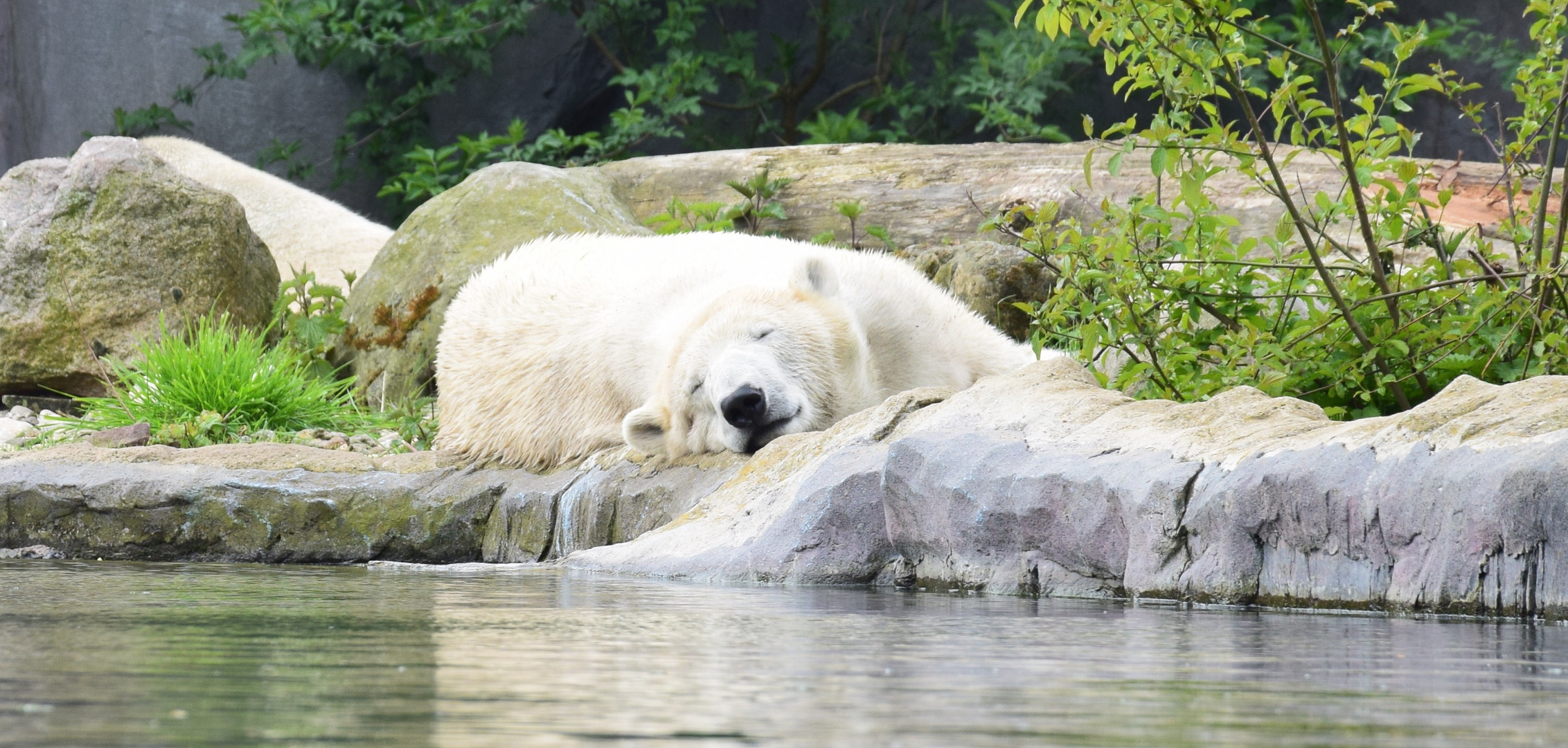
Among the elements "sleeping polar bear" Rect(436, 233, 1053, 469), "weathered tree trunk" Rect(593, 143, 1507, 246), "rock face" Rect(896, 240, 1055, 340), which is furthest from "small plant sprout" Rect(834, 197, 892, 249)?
"sleeping polar bear" Rect(436, 233, 1053, 469)

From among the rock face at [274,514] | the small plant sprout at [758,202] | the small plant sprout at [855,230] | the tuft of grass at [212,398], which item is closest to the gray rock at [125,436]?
the tuft of grass at [212,398]

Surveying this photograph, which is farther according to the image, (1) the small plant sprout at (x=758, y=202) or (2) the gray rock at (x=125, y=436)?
(1) the small plant sprout at (x=758, y=202)

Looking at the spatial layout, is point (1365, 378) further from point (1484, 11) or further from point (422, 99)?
point (1484, 11)

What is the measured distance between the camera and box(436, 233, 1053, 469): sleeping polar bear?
14.7 feet

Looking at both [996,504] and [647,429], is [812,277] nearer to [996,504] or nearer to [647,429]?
[647,429]

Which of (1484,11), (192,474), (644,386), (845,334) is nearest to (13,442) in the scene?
(192,474)

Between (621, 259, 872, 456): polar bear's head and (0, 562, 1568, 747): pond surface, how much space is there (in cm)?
157

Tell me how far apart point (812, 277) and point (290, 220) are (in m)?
5.28

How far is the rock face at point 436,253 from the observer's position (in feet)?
22.6

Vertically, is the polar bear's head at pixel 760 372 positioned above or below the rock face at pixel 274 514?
above

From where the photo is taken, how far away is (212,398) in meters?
6.11

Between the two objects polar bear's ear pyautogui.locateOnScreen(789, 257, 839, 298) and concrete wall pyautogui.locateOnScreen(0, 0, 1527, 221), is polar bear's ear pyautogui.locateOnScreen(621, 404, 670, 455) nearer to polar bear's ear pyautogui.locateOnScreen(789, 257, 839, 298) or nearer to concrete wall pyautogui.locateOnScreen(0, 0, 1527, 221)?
polar bear's ear pyautogui.locateOnScreen(789, 257, 839, 298)

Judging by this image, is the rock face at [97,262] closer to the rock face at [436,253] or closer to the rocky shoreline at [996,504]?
the rock face at [436,253]

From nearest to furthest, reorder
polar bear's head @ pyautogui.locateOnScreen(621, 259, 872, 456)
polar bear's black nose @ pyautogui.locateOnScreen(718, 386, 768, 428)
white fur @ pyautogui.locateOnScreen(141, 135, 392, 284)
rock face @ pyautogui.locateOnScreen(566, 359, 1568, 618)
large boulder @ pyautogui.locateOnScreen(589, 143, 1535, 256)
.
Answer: rock face @ pyautogui.locateOnScreen(566, 359, 1568, 618) < polar bear's black nose @ pyautogui.locateOnScreen(718, 386, 768, 428) < polar bear's head @ pyautogui.locateOnScreen(621, 259, 872, 456) < large boulder @ pyautogui.locateOnScreen(589, 143, 1535, 256) < white fur @ pyautogui.locateOnScreen(141, 135, 392, 284)
